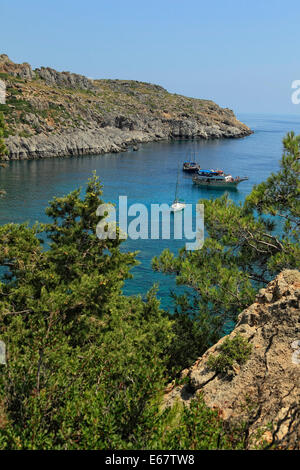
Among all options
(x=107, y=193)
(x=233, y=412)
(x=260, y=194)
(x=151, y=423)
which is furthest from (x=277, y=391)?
(x=107, y=193)

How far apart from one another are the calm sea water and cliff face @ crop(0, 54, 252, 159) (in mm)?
6640

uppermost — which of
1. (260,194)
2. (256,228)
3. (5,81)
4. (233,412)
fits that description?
(5,81)

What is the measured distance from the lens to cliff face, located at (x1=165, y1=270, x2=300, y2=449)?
6969 millimetres

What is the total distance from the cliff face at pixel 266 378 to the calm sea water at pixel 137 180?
19225 millimetres

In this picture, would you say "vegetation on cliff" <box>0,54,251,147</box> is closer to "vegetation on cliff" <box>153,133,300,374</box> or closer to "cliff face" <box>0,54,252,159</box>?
"cliff face" <box>0,54,252,159</box>

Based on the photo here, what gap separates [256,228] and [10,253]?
10121mm

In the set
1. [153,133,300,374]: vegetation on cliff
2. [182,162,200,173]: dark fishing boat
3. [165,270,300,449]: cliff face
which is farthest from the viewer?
[182,162,200,173]: dark fishing boat

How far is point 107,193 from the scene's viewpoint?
6600 centimetres

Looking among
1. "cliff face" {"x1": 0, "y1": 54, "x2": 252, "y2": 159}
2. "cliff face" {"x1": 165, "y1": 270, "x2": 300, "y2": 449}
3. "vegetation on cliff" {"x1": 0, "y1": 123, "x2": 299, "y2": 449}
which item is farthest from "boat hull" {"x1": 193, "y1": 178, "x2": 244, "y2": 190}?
"cliff face" {"x1": 165, "y1": 270, "x2": 300, "y2": 449}

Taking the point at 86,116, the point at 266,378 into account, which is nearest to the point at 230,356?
the point at 266,378

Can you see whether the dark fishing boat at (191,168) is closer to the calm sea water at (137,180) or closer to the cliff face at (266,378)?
the calm sea water at (137,180)

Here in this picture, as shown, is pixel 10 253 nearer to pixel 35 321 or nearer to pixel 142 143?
pixel 35 321

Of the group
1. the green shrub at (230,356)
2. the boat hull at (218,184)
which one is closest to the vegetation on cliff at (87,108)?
the boat hull at (218,184)
